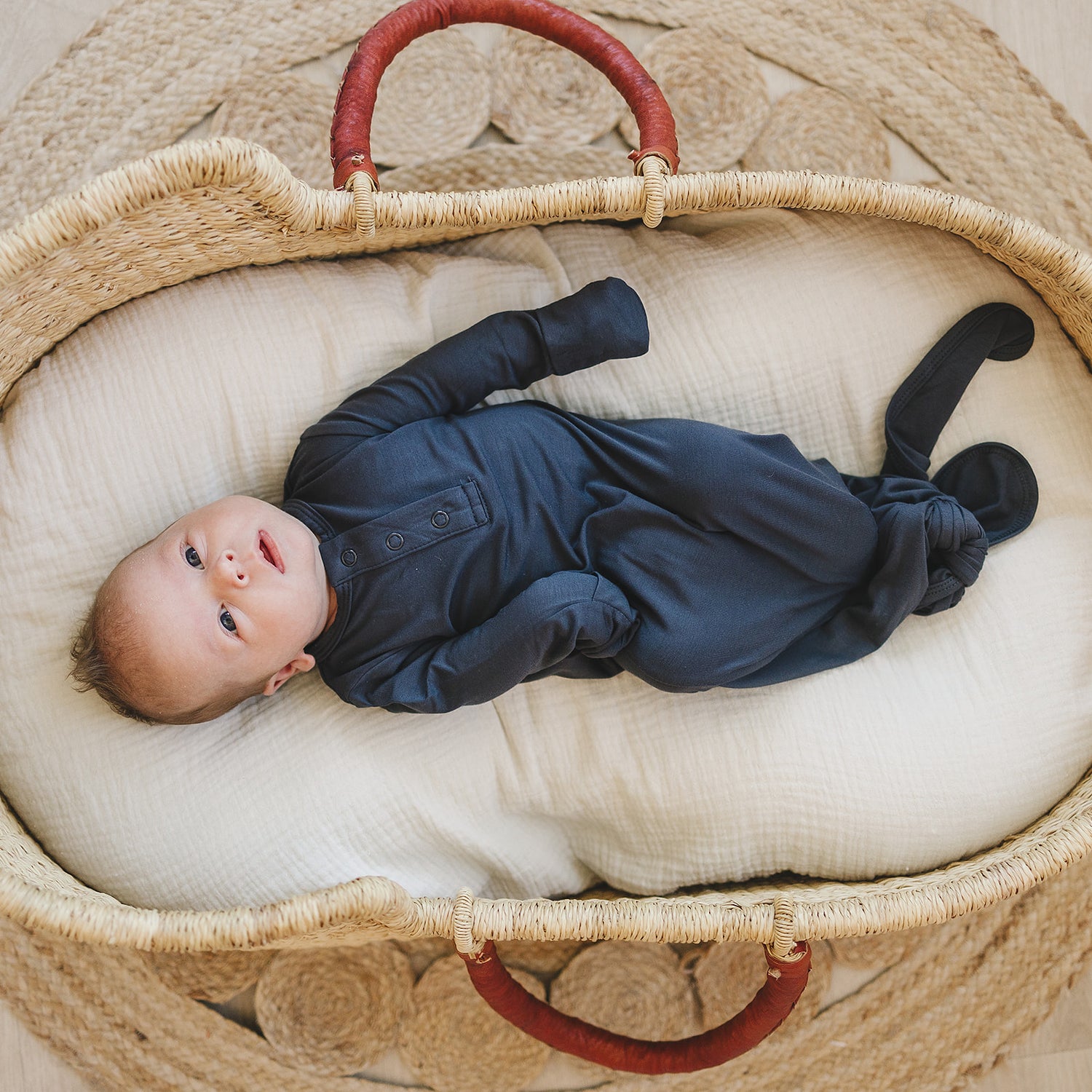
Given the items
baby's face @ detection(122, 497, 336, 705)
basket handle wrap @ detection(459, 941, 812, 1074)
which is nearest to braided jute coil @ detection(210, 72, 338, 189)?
baby's face @ detection(122, 497, 336, 705)

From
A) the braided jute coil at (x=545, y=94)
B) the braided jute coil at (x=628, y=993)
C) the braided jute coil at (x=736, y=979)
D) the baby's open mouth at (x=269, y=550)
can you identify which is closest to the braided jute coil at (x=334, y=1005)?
the braided jute coil at (x=628, y=993)

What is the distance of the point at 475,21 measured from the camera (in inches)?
37.9

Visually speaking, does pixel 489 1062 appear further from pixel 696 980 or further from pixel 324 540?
pixel 324 540

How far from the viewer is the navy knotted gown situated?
999mm

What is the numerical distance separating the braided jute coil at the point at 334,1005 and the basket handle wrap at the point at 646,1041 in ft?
0.86

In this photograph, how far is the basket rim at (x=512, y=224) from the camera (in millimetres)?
846

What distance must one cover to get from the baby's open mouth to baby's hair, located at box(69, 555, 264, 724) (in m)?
0.13

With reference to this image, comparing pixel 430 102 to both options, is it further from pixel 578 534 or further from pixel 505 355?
pixel 578 534

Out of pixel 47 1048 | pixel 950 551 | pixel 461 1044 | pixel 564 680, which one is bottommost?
pixel 47 1048

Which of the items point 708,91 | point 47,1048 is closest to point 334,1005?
point 47,1048

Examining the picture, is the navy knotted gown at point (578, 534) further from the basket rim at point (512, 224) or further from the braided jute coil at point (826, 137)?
the braided jute coil at point (826, 137)

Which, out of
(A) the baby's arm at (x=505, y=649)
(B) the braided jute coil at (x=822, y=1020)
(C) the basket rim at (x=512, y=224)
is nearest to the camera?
(C) the basket rim at (x=512, y=224)

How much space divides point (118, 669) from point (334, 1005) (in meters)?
0.57

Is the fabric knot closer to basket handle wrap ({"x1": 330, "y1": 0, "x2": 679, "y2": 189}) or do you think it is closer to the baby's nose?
basket handle wrap ({"x1": 330, "y1": 0, "x2": 679, "y2": 189})
